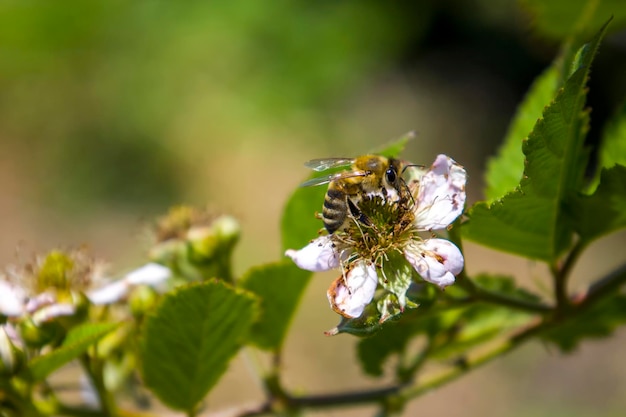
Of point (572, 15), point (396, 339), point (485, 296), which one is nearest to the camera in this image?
→ point (485, 296)

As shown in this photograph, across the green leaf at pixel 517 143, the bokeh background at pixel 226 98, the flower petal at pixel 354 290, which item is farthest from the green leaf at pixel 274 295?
the bokeh background at pixel 226 98

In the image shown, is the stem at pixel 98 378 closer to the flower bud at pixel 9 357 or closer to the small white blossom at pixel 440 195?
the flower bud at pixel 9 357

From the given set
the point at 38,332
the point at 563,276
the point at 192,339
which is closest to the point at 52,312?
the point at 38,332

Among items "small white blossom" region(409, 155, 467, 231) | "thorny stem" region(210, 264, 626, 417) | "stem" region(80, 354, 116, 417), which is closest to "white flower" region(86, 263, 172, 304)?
"stem" region(80, 354, 116, 417)

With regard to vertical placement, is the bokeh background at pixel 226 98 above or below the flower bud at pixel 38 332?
below

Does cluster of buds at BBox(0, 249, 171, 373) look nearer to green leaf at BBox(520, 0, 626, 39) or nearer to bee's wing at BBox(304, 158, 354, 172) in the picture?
bee's wing at BBox(304, 158, 354, 172)

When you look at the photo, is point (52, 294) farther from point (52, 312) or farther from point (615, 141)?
point (615, 141)
